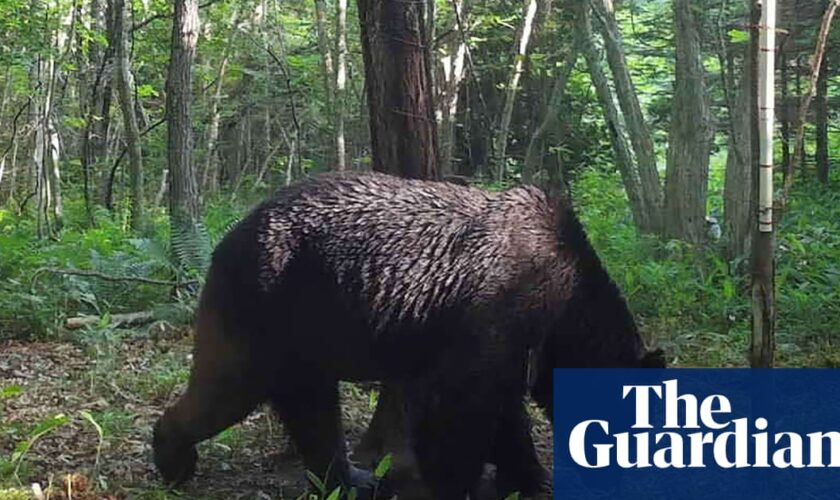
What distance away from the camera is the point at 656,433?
4.88m

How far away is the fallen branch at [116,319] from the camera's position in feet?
28.0

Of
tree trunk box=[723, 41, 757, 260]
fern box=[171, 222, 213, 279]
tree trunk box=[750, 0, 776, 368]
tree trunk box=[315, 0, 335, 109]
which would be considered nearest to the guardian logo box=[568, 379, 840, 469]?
tree trunk box=[750, 0, 776, 368]

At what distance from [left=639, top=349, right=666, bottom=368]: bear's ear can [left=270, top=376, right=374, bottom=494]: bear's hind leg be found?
1.50 m

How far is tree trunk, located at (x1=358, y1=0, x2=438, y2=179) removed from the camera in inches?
232

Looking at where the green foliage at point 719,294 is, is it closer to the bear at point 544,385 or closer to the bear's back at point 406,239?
the bear at point 544,385

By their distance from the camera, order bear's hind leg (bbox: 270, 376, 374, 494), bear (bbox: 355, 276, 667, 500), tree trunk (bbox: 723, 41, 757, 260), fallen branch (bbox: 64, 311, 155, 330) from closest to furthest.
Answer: bear (bbox: 355, 276, 667, 500) < bear's hind leg (bbox: 270, 376, 374, 494) < fallen branch (bbox: 64, 311, 155, 330) < tree trunk (bbox: 723, 41, 757, 260)

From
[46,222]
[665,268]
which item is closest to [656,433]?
[665,268]

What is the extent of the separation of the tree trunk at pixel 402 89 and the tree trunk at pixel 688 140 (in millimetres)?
5799

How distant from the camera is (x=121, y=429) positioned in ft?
19.6

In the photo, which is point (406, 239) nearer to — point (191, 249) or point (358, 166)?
point (191, 249)

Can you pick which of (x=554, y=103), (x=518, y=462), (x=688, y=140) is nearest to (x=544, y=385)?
(x=518, y=462)

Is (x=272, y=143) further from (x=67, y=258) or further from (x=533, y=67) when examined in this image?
(x=67, y=258)

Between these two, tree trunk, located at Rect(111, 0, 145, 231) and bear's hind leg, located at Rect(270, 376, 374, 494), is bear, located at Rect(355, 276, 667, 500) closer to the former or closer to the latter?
bear's hind leg, located at Rect(270, 376, 374, 494)

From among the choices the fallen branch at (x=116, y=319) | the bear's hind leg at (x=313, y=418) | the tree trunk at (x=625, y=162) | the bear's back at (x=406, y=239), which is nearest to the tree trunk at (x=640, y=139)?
the tree trunk at (x=625, y=162)
